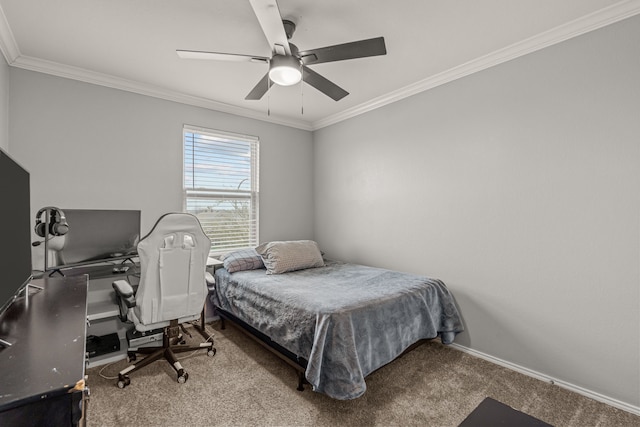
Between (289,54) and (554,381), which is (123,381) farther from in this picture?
(554,381)

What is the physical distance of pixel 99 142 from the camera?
286 centimetres

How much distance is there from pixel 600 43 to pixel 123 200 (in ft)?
13.4

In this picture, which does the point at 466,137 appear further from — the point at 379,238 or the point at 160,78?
the point at 160,78

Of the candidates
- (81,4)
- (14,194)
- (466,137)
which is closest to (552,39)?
(466,137)

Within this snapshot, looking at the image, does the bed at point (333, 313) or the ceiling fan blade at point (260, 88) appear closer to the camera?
the bed at point (333, 313)

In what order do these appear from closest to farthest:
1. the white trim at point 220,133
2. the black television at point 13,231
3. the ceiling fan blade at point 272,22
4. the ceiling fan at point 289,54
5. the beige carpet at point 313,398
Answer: the black television at point 13,231
the ceiling fan blade at point 272,22
the ceiling fan at point 289,54
the beige carpet at point 313,398
the white trim at point 220,133

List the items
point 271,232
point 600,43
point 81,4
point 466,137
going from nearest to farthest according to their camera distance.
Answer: point 81,4, point 600,43, point 466,137, point 271,232

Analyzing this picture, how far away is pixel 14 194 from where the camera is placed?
135 centimetres

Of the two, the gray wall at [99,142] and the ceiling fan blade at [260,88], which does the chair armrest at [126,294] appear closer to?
the gray wall at [99,142]

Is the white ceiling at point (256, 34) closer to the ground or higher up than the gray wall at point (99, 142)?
higher up

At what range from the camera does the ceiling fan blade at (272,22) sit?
1.47m

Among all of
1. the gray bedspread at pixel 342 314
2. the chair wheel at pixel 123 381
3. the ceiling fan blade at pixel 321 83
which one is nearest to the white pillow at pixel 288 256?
the gray bedspread at pixel 342 314

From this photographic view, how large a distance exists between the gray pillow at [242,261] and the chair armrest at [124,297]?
103 centimetres

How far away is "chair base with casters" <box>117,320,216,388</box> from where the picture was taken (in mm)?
2229
